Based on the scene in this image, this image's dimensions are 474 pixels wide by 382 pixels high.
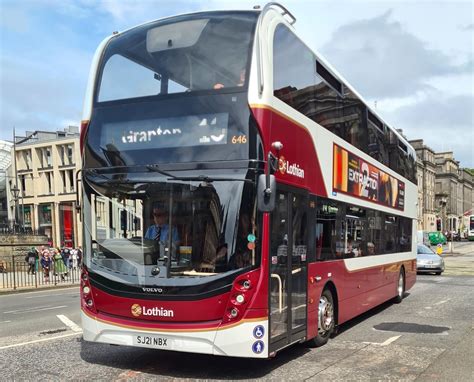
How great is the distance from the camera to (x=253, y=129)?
5621 millimetres

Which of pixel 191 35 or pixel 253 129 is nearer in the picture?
pixel 253 129

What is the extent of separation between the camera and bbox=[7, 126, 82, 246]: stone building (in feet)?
193

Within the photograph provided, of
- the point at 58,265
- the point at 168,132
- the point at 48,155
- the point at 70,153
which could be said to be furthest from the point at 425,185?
the point at 168,132

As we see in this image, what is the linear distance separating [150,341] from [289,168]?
2.66m

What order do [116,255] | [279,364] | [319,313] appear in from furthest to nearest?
[319,313] < [279,364] < [116,255]

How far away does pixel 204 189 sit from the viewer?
223 inches

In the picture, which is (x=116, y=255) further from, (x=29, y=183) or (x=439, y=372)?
(x=29, y=183)

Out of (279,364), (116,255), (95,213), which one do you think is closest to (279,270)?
(279,364)

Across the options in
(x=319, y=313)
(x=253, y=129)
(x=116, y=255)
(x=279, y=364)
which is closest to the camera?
(x=253, y=129)

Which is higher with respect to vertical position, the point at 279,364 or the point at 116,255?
A: the point at 116,255

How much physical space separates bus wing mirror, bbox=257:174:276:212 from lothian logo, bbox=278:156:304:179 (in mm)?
613

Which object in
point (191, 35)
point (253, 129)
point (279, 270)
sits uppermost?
point (191, 35)

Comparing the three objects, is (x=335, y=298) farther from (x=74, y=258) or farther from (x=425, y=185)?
(x=425, y=185)

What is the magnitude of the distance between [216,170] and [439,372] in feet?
11.9
